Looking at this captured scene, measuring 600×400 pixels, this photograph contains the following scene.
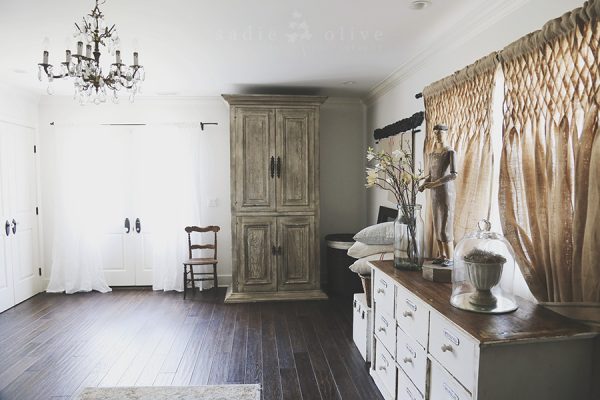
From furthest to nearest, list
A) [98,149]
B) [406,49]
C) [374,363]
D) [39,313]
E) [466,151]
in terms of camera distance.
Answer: [98,149] < [39,313] < [406,49] < [374,363] < [466,151]

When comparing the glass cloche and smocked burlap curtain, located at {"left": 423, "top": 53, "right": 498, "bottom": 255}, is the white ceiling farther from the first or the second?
the glass cloche

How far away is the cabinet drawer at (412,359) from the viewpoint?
2.12m

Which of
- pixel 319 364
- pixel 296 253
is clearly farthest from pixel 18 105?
pixel 319 364

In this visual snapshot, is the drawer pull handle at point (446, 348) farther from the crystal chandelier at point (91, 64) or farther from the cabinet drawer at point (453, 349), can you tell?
the crystal chandelier at point (91, 64)

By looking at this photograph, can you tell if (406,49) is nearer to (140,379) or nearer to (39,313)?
(140,379)

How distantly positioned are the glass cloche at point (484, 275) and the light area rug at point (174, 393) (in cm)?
→ 159

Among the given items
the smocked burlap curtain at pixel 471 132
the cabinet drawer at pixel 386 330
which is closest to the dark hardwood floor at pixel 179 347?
the cabinet drawer at pixel 386 330

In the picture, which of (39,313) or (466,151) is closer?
(466,151)

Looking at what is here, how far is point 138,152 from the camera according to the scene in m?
5.50

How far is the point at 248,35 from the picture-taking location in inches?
123

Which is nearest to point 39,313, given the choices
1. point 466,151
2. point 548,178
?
point 466,151

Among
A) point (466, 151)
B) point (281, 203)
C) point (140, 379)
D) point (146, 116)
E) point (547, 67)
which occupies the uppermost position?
point (146, 116)

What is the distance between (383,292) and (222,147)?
3511 mm

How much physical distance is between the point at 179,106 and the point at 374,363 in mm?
4164
